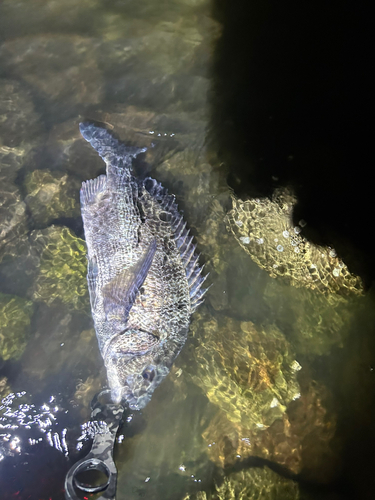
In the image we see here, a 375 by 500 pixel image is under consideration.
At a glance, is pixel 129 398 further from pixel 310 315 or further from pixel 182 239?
pixel 310 315

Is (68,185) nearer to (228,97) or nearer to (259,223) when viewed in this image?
(228,97)

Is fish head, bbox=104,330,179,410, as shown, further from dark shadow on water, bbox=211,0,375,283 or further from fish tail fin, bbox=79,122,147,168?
dark shadow on water, bbox=211,0,375,283

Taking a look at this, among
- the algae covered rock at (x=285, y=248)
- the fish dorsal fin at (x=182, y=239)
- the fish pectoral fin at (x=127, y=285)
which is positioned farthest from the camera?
the algae covered rock at (x=285, y=248)

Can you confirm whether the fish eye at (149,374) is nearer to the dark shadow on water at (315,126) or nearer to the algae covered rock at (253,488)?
the algae covered rock at (253,488)

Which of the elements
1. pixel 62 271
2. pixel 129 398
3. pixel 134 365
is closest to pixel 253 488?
pixel 129 398

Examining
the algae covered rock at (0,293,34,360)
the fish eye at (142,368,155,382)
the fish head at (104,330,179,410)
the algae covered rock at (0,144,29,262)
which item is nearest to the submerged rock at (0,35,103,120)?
the algae covered rock at (0,144,29,262)

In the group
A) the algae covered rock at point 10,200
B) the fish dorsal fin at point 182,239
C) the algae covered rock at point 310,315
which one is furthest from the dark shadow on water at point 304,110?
the algae covered rock at point 10,200
